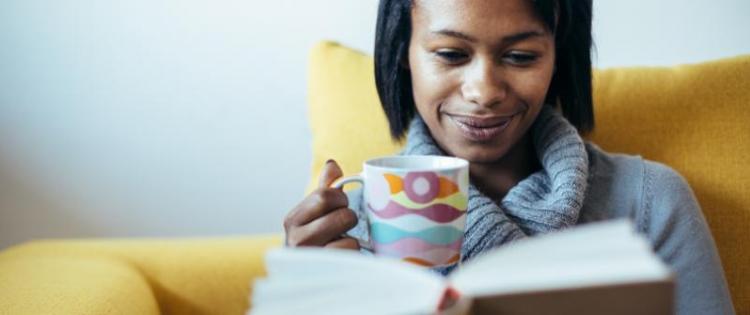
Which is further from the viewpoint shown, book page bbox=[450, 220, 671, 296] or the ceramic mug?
the ceramic mug

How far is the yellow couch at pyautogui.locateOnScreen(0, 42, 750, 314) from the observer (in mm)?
873

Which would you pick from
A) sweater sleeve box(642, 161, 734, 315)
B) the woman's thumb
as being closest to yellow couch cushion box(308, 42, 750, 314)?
sweater sleeve box(642, 161, 734, 315)

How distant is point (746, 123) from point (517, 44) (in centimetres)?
36

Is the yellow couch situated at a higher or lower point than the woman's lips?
lower

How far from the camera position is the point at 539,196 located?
0.83 m

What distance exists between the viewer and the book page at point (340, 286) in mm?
335

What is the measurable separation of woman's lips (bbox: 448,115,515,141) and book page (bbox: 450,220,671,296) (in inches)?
17.6

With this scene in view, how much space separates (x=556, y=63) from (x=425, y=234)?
0.49m

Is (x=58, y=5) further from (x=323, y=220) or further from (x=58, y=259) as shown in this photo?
(x=323, y=220)

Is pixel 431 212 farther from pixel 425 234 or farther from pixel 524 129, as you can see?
pixel 524 129

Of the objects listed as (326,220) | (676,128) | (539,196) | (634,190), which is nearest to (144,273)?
(326,220)

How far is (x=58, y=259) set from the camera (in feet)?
2.94

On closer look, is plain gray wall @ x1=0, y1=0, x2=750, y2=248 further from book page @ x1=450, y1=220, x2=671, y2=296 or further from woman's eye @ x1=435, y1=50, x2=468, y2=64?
book page @ x1=450, y1=220, x2=671, y2=296

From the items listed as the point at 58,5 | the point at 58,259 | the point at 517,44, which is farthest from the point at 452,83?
the point at 58,5
